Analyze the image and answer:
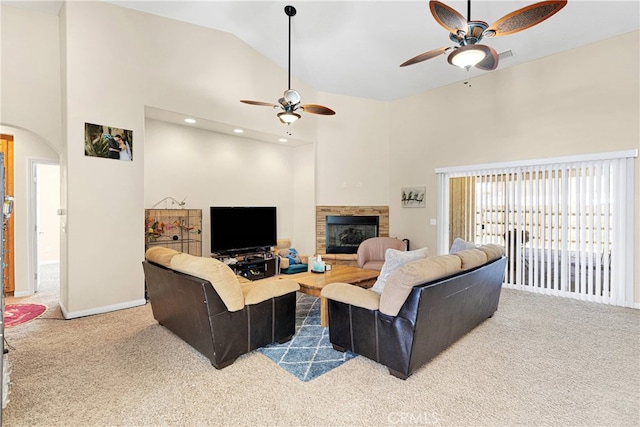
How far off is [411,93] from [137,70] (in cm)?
486

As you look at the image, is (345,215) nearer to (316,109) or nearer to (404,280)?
(316,109)

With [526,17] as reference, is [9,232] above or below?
below

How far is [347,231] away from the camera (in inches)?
256

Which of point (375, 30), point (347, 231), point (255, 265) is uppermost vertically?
point (375, 30)

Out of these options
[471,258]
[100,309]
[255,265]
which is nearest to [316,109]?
[471,258]

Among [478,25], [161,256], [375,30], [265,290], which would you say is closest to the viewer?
[478,25]

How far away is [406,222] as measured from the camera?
6.39 metres

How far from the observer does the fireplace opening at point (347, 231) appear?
642 cm

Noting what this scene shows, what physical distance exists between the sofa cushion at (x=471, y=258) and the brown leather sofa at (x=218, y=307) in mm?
1626

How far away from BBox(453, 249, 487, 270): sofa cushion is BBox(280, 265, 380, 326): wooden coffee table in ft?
4.04

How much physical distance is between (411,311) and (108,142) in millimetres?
4114

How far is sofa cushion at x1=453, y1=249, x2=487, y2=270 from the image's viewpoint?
2.90 m

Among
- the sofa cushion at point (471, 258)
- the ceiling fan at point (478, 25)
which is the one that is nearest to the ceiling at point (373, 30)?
the ceiling fan at point (478, 25)

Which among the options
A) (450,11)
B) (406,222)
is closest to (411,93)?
(406,222)
